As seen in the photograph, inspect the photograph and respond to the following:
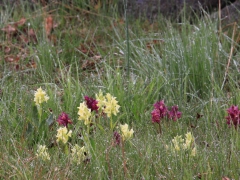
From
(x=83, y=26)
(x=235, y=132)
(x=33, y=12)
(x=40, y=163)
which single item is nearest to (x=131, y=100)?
(x=235, y=132)

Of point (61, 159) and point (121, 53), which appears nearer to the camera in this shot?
point (61, 159)

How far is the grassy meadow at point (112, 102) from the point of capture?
2.49m

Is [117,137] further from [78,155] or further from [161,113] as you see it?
[161,113]

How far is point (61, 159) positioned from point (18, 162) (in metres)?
0.24

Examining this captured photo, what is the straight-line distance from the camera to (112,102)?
253cm

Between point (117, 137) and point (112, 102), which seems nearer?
point (112, 102)

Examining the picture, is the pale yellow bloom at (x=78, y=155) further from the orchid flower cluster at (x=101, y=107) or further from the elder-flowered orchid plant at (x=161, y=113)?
the elder-flowered orchid plant at (x=161, y=113)

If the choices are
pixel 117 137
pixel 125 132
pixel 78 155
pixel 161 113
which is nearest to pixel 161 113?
pixel 161 113

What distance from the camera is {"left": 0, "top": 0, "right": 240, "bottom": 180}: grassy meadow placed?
8.18 feet

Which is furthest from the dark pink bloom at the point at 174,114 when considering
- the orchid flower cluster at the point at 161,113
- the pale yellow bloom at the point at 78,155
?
the pale yellow bloom at the point at 78,155

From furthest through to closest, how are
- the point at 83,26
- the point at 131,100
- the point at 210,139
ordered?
the point at 83,26
the point at 131,100
the point at 210,139

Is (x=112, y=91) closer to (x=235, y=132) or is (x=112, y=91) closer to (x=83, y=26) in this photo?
(x=235, y=132)

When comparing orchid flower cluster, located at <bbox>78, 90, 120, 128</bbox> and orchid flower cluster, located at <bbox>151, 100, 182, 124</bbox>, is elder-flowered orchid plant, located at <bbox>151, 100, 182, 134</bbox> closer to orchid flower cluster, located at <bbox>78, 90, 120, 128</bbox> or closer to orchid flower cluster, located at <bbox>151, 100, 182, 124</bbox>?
orchid flower cluster, located at <bbox>151, 100, 182, 124</bbox>

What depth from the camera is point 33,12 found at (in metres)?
5.54
